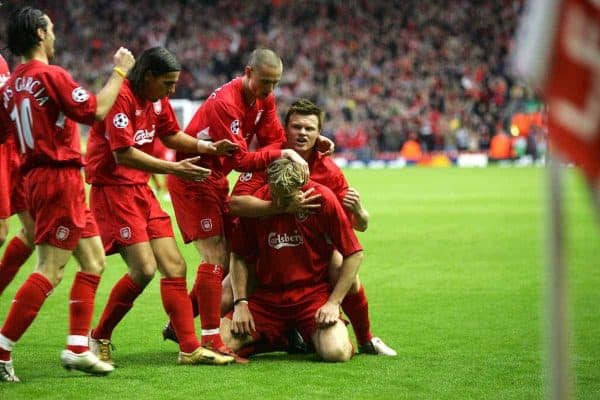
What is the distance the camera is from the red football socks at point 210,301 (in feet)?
20.1

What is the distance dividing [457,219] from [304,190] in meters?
10.1

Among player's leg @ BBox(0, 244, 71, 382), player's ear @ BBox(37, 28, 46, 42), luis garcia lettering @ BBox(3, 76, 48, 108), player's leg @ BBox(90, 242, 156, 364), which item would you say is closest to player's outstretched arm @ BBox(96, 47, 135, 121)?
→ luis garcia lettering @ BBox(3, 76, 48, 108)

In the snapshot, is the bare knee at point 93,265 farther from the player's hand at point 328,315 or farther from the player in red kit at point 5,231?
the player in red kit at point 5,231

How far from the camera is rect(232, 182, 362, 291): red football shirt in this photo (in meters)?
6.29

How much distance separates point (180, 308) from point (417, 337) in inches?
70.7

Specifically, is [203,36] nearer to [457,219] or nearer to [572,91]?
[457,219]

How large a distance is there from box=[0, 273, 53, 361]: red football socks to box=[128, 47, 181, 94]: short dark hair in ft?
4.18

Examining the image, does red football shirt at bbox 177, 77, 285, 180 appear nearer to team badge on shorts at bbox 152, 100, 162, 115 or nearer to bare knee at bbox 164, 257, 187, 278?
team badge on shorts at bbox 152, 100, 162, 115

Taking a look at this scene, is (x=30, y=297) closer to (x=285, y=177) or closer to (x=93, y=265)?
(x=93, y=265)

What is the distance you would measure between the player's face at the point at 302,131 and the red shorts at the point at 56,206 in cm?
167

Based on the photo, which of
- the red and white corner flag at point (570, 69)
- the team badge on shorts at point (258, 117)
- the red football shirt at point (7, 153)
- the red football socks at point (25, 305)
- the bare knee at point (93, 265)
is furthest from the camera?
the red football shirt at point (7, 153)

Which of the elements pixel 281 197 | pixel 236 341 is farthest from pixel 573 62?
pixel 236 341

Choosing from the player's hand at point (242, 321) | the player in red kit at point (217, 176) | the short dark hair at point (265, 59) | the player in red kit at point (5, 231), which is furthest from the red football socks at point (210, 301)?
the player in red kit at point (5, 231)

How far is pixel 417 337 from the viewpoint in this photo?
685 cm
